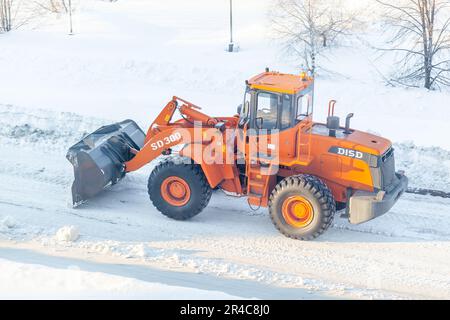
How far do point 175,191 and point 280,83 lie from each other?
7.69 ft

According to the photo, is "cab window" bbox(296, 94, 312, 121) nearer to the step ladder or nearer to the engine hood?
the engine hood

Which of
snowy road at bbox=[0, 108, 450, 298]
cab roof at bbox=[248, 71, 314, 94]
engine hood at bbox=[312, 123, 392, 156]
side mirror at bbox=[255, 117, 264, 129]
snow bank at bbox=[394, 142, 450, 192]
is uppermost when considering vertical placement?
cab roof at bbox=[248, 71, 314, 94]

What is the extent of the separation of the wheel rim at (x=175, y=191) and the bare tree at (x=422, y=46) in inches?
409

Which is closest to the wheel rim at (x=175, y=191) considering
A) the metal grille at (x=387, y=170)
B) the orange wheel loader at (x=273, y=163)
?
the orange wheel loader at (x=273, y=163)

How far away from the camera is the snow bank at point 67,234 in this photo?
387 inches

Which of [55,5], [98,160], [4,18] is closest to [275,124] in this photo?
[98,160]

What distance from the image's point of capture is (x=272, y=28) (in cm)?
2161

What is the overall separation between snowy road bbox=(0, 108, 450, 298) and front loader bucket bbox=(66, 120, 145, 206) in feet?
1.21

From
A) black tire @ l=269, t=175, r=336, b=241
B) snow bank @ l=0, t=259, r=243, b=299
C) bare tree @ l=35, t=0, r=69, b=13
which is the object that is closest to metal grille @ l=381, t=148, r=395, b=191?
black tire @ l=269, t=175, r=336, b=241

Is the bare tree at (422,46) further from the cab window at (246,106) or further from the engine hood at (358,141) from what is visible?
the cab window at (246,106)

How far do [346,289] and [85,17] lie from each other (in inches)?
747

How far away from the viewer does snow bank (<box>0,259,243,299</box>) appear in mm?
8086

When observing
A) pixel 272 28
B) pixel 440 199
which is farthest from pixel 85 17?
pixel 440 199

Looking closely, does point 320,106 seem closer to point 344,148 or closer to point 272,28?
point 272,28
